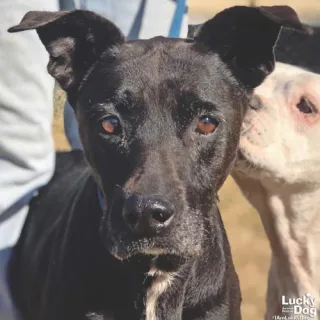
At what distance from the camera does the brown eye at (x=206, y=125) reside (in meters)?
2.63

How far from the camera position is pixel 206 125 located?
2.64 m

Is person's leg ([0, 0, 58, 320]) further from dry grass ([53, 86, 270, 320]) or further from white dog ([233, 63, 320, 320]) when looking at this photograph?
dry grass ([53, 86, 270, 320])

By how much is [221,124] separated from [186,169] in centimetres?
23

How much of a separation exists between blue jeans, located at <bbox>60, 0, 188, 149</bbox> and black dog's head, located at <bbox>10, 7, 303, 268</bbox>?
23.5 inches

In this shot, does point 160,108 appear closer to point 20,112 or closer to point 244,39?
point 244,39

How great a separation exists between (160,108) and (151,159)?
20cm

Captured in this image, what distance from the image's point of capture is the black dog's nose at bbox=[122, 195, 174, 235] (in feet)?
7.76
